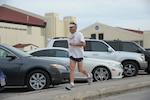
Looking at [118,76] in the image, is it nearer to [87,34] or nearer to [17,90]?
[17,90]

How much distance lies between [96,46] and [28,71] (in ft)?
16.4

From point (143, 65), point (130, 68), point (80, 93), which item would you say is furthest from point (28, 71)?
point (143, 65)

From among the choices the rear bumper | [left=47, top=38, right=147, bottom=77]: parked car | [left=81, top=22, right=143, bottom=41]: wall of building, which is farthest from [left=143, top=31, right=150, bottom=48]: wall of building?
[left=47, top=38, right=147, bottom=77]: parked car

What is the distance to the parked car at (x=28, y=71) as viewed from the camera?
950 cm

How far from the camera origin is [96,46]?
14016mm

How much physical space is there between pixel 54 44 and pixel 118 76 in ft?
11.0

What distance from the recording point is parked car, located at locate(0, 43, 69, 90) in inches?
374

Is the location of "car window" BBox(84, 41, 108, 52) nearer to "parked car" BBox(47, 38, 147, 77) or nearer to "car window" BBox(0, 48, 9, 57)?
"parked car" BBox(47, 38, 147, 77)

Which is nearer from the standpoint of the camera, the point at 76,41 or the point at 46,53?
the point at 76,41

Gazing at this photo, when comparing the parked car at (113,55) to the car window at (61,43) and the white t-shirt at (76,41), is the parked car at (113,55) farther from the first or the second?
the white t-shirt at (76,41)

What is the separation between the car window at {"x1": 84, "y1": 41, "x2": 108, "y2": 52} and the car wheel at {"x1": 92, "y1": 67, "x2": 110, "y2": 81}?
7.14ft

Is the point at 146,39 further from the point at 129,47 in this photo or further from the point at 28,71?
the point at 28,71

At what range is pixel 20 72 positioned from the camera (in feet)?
31.2

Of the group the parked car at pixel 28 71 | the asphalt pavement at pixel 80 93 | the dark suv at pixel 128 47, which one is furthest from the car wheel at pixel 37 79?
the dark suv at pixel 128 47
